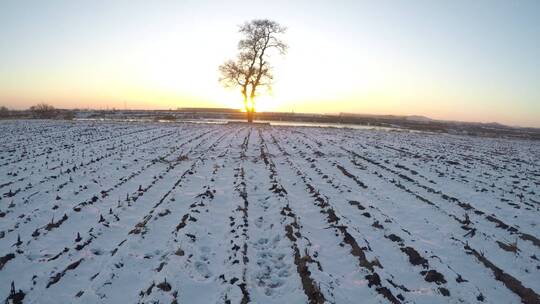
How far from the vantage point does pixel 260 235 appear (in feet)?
23.0

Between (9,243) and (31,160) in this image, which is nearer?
(9,243)

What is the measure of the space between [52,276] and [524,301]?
22.1 ft

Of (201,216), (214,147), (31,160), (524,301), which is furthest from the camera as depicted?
(214,147)

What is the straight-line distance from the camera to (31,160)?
1366 cm

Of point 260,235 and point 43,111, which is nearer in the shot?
point 260,235

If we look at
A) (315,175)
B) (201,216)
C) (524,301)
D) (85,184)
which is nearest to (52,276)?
(201,216)

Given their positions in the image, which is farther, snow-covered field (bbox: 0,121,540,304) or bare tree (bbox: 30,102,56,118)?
bare tree (bbox: 30,102,56,118)

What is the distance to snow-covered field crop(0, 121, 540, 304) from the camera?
505 cm

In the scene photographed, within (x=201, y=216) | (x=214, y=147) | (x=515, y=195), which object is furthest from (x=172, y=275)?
(x=214, y=147)

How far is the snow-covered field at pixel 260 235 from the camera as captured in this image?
16.6 feet

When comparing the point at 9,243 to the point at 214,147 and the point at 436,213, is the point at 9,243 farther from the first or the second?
the point at 214,147

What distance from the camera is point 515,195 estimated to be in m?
10.9

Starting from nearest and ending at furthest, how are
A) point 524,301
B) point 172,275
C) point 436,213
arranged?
point 524,301
point 172,275
point 436,213

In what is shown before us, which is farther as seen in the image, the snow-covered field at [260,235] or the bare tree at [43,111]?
the bare tree at [43,111]
